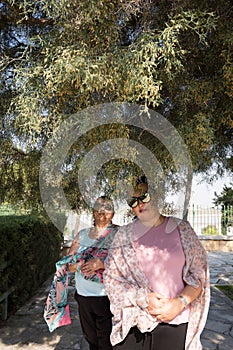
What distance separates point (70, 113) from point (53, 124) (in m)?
0.17

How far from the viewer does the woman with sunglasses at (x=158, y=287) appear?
2.20 metres

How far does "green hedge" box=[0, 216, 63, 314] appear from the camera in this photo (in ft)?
19.0

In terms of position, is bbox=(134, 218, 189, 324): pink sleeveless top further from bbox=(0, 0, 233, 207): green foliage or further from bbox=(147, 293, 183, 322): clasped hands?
bbox=(0, 0, 233, 207): green foliage

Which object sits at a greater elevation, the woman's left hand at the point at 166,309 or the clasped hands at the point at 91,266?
the clasped hands at the point at 91,266

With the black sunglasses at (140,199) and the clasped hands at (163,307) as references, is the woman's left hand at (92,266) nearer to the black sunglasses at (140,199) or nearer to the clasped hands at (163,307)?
the black sunglasses at (140,199)

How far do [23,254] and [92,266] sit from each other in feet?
12.5

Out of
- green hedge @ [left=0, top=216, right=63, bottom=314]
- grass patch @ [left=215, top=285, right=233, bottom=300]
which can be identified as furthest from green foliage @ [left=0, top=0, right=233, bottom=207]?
grass patch @ [left=215, top=285, right=233, bottom=300]

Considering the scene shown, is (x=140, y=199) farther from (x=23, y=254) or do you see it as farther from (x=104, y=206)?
(x=23, y=254)

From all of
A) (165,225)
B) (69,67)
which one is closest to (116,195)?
(165,225)

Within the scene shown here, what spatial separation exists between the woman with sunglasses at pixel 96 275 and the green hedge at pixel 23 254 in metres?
1.70

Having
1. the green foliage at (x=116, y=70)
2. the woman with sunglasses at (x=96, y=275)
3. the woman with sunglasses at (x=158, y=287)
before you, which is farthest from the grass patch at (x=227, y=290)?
the woman with sunglasses at (x=158, y=287)

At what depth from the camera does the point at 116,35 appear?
284 cm

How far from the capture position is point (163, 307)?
7.17 ft

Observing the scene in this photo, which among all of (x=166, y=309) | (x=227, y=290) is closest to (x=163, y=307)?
(x=166, y=309)
